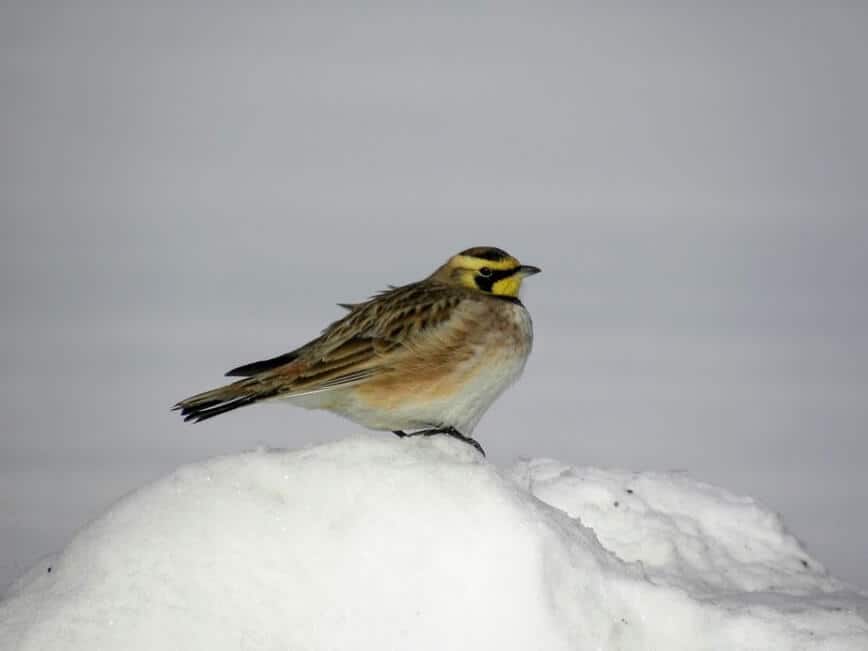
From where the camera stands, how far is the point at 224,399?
4922 millimetres

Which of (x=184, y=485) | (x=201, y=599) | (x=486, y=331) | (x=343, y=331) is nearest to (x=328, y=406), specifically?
(x=343, y=331)

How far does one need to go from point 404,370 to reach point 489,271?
0.96 metres

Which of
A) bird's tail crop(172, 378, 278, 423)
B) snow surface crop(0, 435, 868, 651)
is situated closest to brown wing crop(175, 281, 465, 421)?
bird's tail crop(172, 378, 278, 423)

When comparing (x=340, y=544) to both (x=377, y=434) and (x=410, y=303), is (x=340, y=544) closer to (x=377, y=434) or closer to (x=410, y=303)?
(x=377, y=434)

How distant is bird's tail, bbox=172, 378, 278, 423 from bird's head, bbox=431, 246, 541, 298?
140 centimetres

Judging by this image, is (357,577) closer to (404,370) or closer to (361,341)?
(404,370)

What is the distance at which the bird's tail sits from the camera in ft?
15.8

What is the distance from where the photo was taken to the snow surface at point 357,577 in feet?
11.4

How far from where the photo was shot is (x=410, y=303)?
5578 millimetres

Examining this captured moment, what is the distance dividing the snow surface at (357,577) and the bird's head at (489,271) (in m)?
1.72

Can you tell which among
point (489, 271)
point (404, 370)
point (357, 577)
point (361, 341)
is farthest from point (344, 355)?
point (357, 577)

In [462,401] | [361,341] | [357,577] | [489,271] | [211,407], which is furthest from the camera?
[489,271]

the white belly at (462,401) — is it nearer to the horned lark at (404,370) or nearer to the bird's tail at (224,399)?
the horned lark at (404,370)

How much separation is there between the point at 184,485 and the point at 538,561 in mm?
1396
